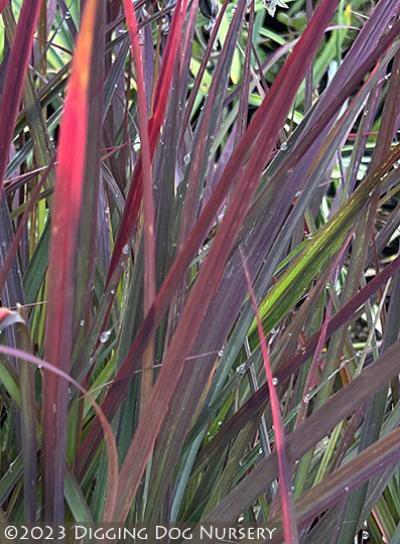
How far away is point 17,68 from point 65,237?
10 cm

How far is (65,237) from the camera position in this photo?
25 cm

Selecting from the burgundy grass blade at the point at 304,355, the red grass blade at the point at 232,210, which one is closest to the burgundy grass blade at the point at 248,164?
the red grass blade at the point at 232,210

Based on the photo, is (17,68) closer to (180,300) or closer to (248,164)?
(248,164)

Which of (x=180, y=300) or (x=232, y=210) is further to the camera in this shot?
(x=180, y=300)

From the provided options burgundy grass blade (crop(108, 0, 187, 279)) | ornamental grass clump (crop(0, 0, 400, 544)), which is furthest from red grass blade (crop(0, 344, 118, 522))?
burgundy grass blade (crop(108, 0, 187, 279))

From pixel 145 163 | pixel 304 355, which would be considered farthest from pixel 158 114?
pixel 304 355

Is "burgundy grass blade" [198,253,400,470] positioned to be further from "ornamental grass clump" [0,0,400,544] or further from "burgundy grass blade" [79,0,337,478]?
"burgundy grass blade" [79,0,337,478]

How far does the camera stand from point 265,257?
19.4 inches

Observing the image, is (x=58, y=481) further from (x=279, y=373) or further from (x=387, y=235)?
(x=387, y=235)

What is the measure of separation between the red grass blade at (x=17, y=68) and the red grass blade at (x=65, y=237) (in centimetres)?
6

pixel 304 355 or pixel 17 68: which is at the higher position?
pixel 17 68

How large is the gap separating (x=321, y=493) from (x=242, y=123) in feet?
0.92

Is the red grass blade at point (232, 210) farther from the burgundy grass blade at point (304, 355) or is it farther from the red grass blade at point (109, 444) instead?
the burgundy grass blade at point (304, 355)

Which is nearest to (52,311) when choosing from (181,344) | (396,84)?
(181,344)
